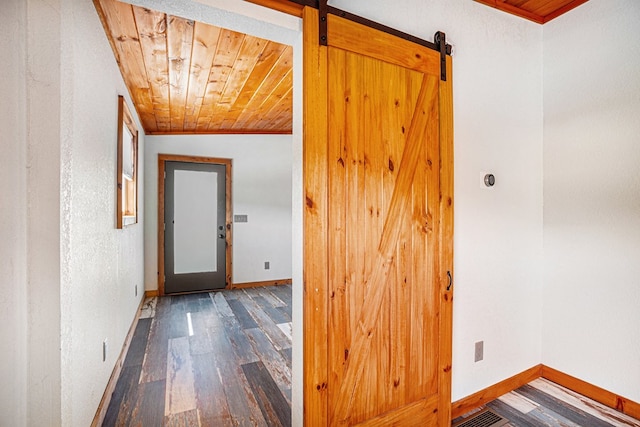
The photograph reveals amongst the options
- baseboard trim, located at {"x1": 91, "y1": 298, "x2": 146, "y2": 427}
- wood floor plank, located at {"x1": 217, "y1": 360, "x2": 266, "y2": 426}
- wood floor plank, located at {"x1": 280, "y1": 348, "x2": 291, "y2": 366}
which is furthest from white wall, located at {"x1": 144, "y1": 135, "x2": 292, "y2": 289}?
wood floor plank, located at {"x1": 217, "y1": 360, "x2": 266, "y2": 426}

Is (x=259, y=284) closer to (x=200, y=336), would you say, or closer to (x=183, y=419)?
(x=200, y=336)

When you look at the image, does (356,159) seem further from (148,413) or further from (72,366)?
(148,413)

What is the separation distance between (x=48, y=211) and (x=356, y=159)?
1.27 m

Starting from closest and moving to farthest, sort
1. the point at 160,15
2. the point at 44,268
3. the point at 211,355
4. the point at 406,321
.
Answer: the point at 44,268 < the point at 406,321 < the point at 160,15 < the point at 211,355

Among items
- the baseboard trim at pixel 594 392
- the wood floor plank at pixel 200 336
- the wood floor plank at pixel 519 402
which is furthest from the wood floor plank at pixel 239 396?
the baseboard trim at pixel 594 392

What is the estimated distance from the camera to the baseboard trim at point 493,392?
2021mm

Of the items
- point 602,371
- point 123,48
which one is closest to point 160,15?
point 123,48

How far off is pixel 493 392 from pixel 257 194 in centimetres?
422

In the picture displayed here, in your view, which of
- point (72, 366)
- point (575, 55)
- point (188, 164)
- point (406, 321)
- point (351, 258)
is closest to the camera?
point (72, 366)

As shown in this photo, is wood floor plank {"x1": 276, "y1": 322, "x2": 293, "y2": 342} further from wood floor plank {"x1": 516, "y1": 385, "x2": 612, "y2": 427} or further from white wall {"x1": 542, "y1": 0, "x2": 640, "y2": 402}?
white wall {"x1": 542, "y1": 0, "x2": 640, "y2": 402}

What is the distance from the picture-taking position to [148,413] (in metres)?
2.02

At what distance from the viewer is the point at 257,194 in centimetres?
542

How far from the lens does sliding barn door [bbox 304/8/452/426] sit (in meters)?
1.47

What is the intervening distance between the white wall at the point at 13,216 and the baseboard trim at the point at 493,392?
85.3 inches
